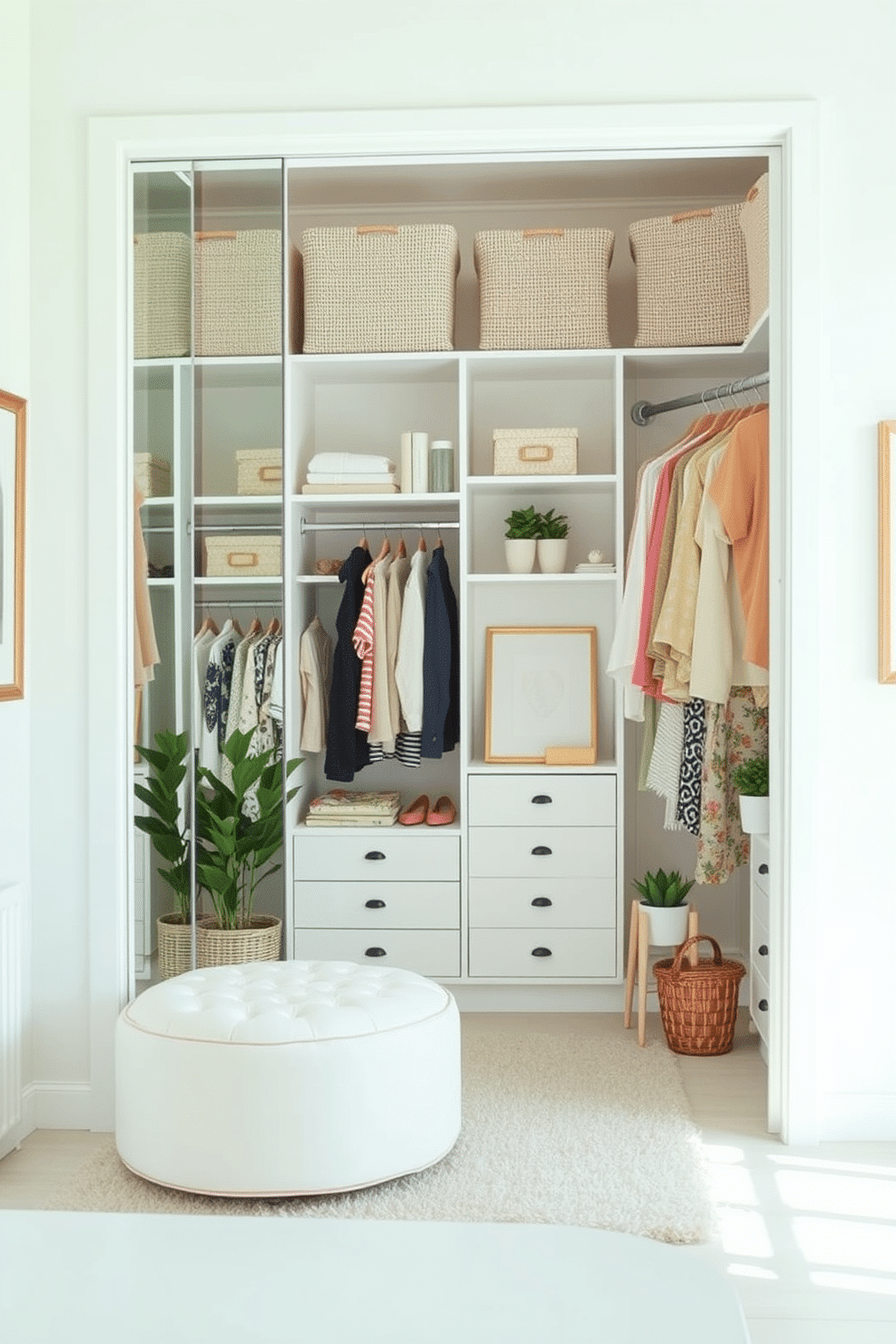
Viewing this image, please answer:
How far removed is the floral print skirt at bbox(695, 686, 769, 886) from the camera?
150 inches

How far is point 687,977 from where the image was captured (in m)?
3.88

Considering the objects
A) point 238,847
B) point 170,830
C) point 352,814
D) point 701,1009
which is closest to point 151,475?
point 170,830

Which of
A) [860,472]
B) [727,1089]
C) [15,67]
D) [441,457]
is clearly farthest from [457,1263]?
[441,457]

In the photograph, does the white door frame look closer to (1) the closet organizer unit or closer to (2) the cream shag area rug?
(2) the cream shag area rug

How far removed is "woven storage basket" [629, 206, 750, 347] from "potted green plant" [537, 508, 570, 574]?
682 mm

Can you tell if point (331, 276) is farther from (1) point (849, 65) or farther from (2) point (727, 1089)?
(2) point (727, 1089)

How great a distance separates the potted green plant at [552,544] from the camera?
14.9 ft

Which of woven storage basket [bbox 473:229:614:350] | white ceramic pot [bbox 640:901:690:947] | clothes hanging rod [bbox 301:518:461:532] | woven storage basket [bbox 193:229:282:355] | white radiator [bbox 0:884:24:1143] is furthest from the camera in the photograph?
clothes hanging rod [bbox 301:518:461:532]

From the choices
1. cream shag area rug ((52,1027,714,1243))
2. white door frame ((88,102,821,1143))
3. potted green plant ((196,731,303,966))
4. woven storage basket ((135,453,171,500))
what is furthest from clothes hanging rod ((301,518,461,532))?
cream shag area rug ((52,1027,714,1243))

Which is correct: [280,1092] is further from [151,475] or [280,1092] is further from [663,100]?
[663,100]

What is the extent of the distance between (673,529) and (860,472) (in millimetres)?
785

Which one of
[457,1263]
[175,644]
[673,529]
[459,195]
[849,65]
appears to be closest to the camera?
[457,1263]

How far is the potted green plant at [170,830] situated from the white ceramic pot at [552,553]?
64.3 inches

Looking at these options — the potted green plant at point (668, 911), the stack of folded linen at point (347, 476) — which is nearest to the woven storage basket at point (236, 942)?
the potted green plant at point (668, 911)
